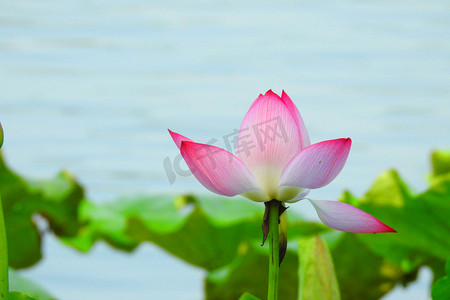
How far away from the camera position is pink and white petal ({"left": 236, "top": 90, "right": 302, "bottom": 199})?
1.18 ft

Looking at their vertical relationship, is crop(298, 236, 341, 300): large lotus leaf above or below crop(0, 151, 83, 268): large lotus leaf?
below

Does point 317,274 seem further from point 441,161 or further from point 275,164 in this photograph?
point 441,161

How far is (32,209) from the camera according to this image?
52.3 inches

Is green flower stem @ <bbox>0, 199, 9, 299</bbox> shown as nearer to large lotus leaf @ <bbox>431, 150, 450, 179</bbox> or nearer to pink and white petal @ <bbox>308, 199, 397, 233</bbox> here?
pink and white petal @ <bbox>308, 199, 397, 233</bbox>

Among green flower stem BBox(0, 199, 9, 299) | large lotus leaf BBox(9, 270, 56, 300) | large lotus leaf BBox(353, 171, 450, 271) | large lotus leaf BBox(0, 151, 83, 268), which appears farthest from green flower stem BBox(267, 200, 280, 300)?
large lotus leaf BBox(0, 151, 83, 268)

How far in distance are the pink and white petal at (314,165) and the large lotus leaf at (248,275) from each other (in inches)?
26.5

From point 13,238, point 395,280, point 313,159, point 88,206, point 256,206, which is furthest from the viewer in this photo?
point 256,206

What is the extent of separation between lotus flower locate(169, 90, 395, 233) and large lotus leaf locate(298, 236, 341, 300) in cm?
13

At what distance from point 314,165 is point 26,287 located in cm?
42

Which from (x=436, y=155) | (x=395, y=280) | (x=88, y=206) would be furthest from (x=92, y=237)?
(x=436, y=155)

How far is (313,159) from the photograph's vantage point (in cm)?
33

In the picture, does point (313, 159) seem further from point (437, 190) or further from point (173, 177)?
point (437, 190)

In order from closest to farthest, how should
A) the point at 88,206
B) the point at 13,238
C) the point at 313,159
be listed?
the point at 313,159
the point at 13,238
the point at 88,206

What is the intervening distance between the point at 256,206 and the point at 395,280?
41 cm
